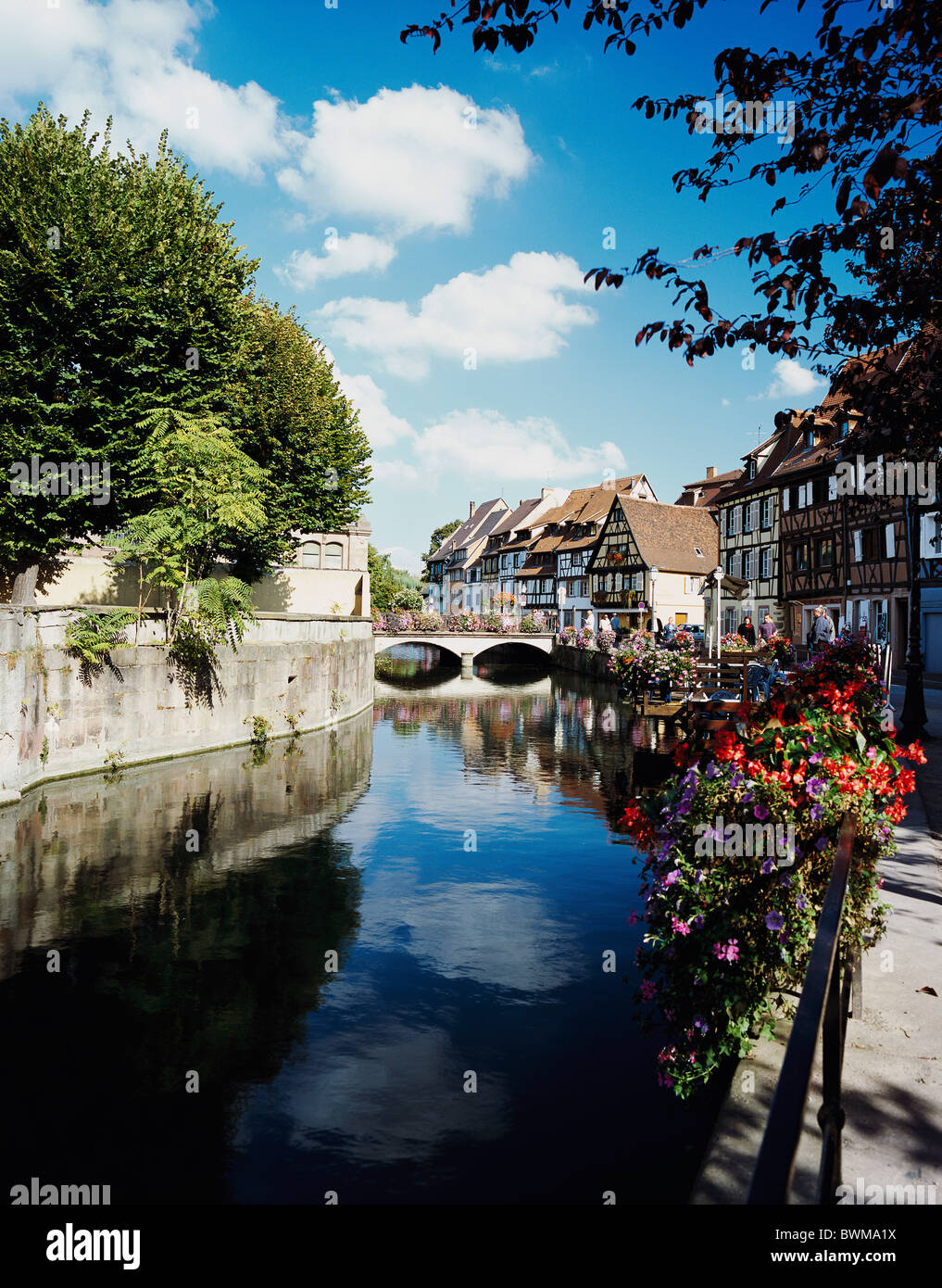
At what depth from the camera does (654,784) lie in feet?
54.7

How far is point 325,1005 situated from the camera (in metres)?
7.93

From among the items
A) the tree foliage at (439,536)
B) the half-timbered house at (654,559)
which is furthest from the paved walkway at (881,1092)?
the tree foliage at (439,536)

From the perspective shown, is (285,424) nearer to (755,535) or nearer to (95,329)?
(95,329)

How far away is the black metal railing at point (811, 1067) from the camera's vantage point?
1.57m

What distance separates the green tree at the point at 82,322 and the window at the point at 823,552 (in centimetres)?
2901

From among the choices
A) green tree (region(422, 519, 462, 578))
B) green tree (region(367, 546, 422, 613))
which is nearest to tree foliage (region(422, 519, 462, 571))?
green tree (region(422, 519, 462, 578))

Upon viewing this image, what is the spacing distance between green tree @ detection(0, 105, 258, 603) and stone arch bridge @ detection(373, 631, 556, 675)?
30758 mm

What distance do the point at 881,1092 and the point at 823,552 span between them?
128 feet

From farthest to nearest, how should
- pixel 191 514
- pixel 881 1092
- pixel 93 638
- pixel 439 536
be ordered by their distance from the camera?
pixel 439 536
pixel 191 514
pixel 93 638
pixel 881 1092

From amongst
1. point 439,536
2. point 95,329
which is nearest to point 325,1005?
point 95,329

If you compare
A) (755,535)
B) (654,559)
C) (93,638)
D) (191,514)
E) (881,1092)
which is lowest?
(881,1092)

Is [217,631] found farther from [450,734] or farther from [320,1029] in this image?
[320,1029]
